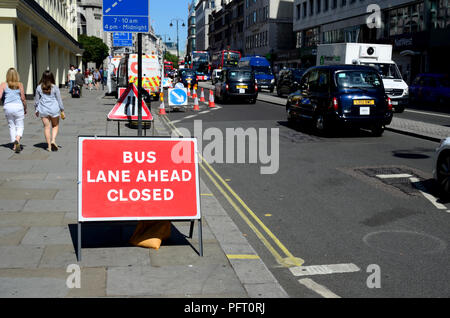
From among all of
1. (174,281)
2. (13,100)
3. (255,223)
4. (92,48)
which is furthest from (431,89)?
(92,48)

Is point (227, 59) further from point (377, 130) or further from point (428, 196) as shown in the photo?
point (428, 196)

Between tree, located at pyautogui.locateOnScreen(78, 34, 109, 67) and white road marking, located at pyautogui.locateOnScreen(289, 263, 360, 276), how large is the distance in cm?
9289

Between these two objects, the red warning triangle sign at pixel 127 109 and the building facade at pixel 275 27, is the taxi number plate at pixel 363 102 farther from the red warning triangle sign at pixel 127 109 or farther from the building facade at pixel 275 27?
the building facade at pixel 275 27

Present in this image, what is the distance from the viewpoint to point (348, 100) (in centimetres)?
1360

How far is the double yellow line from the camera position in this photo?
503cm

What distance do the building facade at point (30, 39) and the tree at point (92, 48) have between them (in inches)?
1984

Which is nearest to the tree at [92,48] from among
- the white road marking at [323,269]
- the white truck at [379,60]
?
the white truck at [379,60]

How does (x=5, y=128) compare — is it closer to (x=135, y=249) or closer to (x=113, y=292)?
(x=135, y=249)

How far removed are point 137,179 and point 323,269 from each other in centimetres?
198

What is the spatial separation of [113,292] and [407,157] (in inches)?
329

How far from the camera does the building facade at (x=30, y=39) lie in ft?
77.7

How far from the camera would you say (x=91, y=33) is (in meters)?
109

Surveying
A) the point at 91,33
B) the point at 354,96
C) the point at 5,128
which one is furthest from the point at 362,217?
the point at 91,33

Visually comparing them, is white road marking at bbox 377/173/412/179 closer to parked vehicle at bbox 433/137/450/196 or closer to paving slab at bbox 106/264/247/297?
parked vehicle at bbox 433/137/450/196
